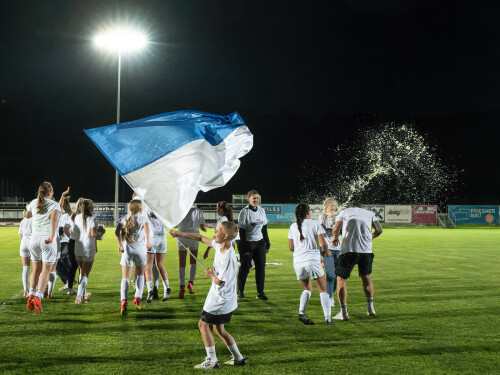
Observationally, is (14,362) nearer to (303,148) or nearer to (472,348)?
(472,348)

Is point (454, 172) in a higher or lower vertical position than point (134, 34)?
lower

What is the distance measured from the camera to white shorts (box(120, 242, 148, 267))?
7.66 metres

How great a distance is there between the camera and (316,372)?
477 cm

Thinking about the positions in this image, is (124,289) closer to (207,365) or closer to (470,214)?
(207,365)

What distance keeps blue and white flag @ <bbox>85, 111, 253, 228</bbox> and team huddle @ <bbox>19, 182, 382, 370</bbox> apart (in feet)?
1.76

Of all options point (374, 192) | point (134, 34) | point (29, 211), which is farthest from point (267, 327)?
point (374, 192)

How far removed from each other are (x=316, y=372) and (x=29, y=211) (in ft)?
19.0

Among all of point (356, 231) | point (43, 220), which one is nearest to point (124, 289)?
point (43, 220)

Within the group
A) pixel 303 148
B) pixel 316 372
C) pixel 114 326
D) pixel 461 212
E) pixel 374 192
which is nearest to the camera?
pixel 316 372

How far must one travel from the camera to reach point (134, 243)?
7730 millimetres

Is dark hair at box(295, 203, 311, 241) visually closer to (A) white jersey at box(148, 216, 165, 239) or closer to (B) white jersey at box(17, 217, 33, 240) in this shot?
(A) white jersey at box(148, 216, 165, 239)

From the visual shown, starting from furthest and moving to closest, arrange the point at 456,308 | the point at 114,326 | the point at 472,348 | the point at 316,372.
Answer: the point at 456,308 → the point at 114,326 → the point at 472,348 → the point at 316,372

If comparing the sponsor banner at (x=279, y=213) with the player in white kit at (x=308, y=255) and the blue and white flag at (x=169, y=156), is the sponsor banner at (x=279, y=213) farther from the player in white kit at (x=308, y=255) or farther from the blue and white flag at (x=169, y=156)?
the blue and white flag at (x=169, y=156)

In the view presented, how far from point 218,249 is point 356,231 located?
295 cm
